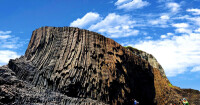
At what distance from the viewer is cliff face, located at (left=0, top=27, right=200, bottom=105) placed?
11.0m

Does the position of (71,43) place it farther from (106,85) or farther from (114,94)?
(114,94)

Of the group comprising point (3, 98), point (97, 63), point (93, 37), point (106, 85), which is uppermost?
point (93, 37)

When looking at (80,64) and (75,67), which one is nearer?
(75,67)

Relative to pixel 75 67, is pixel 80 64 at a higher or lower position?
higher

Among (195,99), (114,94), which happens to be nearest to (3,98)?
(114,94)

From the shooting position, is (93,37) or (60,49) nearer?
(60,49)

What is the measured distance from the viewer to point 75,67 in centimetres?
1136

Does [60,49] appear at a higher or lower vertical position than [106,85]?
higher

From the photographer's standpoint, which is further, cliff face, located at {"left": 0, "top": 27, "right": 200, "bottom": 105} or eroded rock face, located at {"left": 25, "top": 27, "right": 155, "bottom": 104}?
eroded rock face, located at {"left": 25, "top": 27, "right": 155, "bottom": 104}

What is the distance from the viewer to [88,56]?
12.2 meters

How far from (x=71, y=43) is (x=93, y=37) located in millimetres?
1781

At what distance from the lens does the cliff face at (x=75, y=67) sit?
11016mm

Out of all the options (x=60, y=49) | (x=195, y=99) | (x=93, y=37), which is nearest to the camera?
(x=60, y=49)

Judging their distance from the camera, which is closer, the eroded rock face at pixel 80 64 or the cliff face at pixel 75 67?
the cliff face at pixel 75 67
